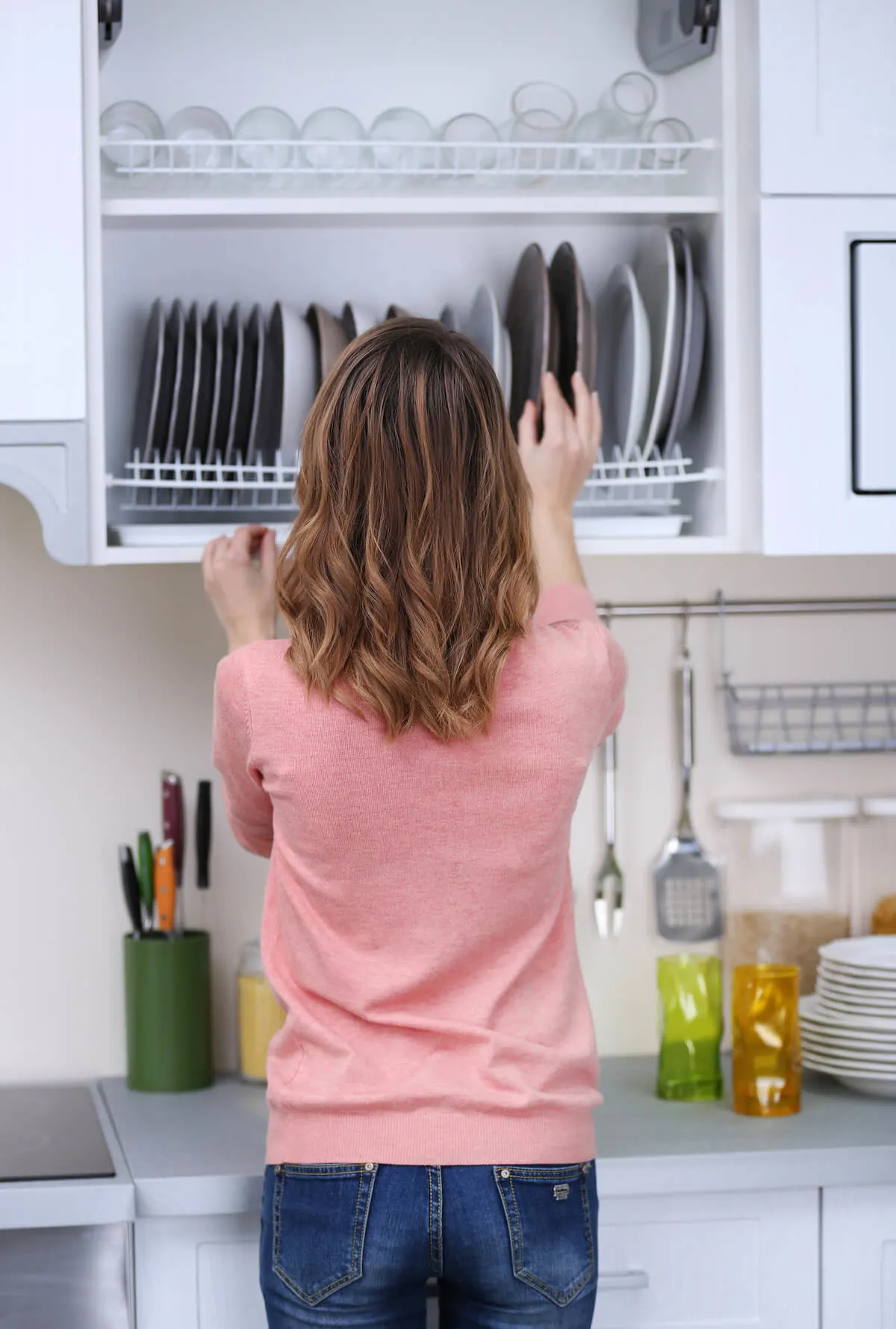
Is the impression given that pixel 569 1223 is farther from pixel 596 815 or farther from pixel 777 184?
pixel 777 184

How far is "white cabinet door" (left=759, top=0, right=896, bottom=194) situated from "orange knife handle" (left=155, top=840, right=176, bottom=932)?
102 centimetres

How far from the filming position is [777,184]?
1.57 meters

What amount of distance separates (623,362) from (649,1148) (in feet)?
2.85

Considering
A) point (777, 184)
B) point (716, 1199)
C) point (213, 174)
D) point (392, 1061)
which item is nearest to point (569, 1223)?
point (392, 1061)

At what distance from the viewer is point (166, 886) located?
183 cm

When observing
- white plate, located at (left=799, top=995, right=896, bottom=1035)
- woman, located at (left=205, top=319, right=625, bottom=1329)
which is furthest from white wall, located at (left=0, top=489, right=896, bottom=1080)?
woman, located at (left=205, top=319, right=625, bottom=1329)

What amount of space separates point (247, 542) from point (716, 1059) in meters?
0.80

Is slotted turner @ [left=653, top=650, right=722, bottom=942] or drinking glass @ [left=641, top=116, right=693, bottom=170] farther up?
drinking glass @ [left=641, top=116, right=693, bottom=170]

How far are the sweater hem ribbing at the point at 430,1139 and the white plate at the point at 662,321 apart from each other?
31.6 inches

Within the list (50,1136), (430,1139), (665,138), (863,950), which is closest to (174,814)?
(50,1136)

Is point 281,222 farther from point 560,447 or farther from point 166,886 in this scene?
point 166,886

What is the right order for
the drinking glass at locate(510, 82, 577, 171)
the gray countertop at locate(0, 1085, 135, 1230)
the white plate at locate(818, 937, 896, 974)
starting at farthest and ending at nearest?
the white plate at locate(818, 937, 896, 974) < the drinking glass at locate(510, 82, 577, 171) < the gray countertop at locate(0, 1085, 135, 1230)

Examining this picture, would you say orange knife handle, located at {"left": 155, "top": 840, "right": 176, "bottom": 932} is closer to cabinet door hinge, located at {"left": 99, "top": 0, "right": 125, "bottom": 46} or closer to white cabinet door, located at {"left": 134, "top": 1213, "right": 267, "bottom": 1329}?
white cabinet door, located at {"left": 134, "top": 1213, "right": 267, "bottom": 1329}

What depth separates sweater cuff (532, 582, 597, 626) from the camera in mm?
1441
